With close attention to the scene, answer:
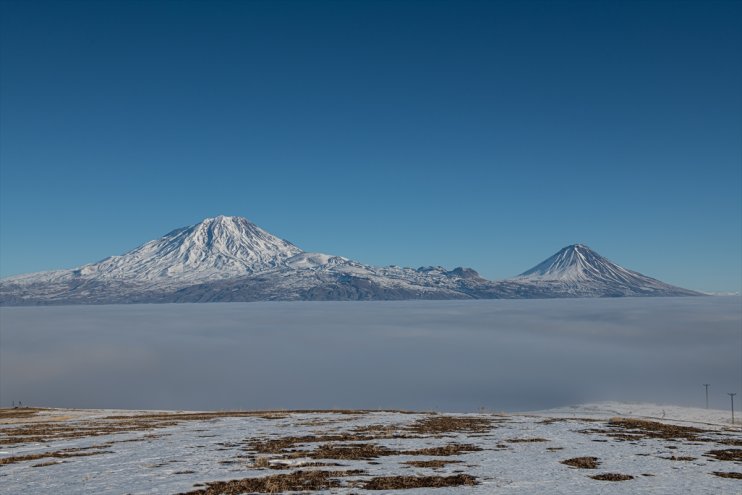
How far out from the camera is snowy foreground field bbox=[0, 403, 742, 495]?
64.7ft

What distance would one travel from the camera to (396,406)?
607ft

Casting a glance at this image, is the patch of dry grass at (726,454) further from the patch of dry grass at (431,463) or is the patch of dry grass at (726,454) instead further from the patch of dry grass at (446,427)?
the patch of dry grass at (446,427)

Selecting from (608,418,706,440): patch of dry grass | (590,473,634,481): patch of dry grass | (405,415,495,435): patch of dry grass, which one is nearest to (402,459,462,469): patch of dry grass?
(590,473,634,481): patch of dry grass

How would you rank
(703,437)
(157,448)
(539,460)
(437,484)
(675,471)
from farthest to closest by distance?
(703,437) < (157,448) < (539,460) < (675,471) < (437,484)

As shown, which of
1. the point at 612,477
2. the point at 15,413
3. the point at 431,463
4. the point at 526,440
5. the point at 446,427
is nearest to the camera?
the point at 612,477

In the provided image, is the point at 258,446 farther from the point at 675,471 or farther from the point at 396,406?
the point at 396,406

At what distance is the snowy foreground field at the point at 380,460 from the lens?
19.7 metres

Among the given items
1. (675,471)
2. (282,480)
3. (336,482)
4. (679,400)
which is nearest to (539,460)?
(675,471)

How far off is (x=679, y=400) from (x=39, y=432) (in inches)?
7508

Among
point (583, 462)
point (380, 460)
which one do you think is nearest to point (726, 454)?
point (583, 462)

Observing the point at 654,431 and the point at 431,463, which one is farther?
the point at 654,431

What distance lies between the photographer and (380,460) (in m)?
25.1

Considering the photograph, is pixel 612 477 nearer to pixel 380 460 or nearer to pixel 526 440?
pixel 380 460

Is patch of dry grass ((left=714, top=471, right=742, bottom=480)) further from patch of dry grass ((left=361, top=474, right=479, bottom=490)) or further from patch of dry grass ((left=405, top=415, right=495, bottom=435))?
patch of dry grass ((left=405, top=415, right=495, bottom=435))
